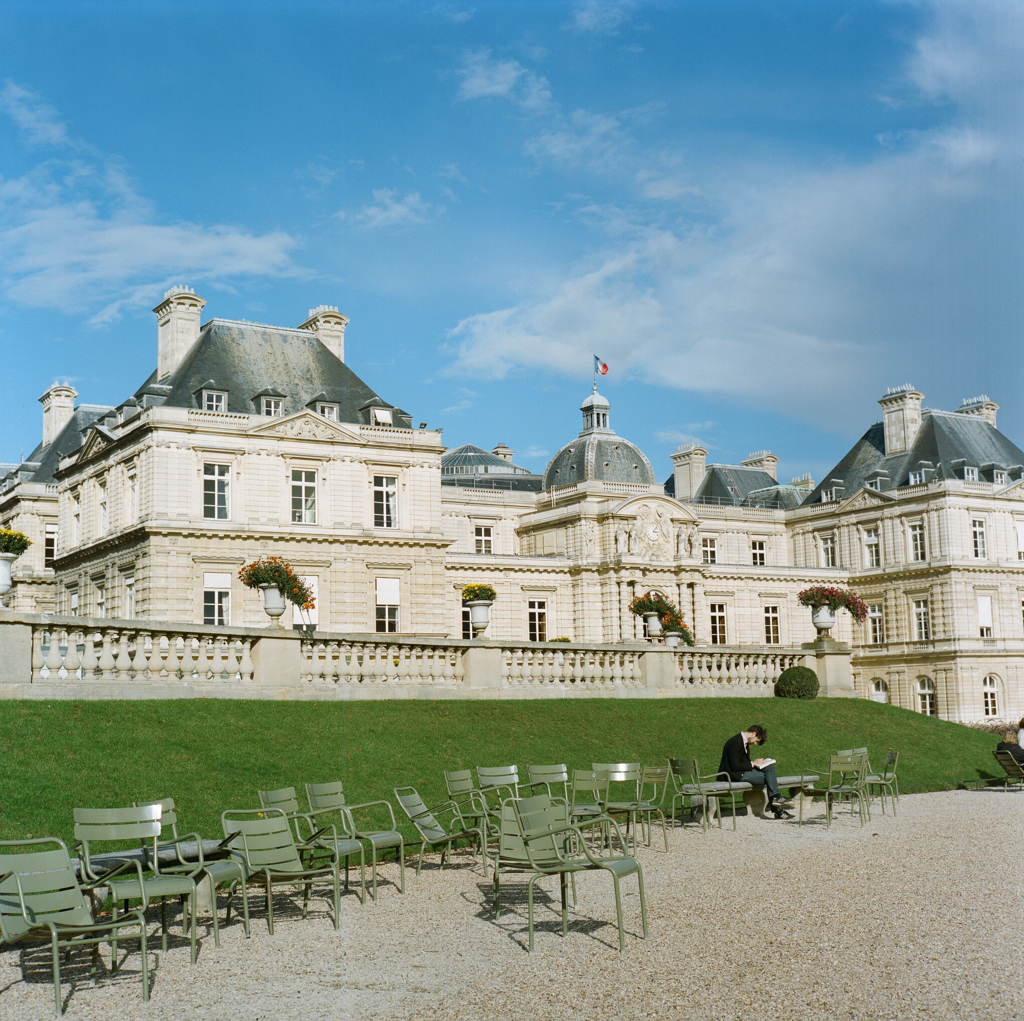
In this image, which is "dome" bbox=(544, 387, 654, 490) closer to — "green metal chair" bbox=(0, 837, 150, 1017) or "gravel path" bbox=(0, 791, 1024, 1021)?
"gravel path" bbox=(0, 791, 1024, 1021)

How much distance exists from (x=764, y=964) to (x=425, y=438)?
103 ft

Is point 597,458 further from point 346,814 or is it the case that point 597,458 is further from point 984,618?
point 346,814

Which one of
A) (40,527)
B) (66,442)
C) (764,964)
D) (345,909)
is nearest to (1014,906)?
(764,964)

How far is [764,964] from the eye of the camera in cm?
720

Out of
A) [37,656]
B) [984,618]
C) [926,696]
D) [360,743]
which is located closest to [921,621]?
[984,618]

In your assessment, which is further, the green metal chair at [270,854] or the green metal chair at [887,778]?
the green metal chair at [887,778]

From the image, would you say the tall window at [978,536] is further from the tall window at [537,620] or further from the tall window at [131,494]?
the tall window at [131,494]

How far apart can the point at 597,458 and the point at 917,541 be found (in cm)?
1384

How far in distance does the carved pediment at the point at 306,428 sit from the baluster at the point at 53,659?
20.4 metres

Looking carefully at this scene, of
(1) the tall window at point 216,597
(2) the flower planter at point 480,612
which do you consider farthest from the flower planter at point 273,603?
(1) the tall window at point 216,597

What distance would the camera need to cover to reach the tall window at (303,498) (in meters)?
35.8

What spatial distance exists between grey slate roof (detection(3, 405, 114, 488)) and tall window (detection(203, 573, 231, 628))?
47.4 feet

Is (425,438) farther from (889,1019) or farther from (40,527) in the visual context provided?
(889,1019)

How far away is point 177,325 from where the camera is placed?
3775 centimetres
